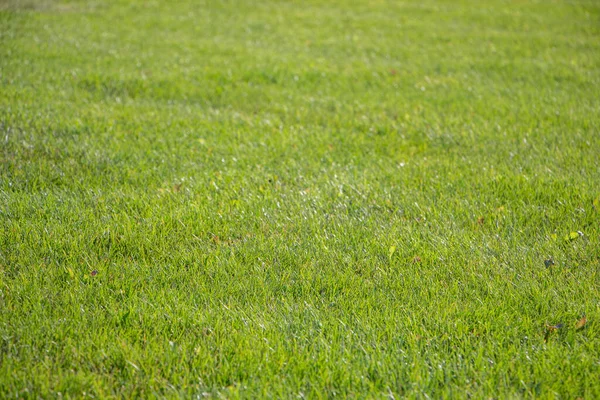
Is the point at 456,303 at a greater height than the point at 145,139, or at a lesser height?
lesser

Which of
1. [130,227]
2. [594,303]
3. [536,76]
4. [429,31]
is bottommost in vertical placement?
[594,303]

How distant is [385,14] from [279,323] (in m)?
13.2

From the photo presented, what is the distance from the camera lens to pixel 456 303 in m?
3.67

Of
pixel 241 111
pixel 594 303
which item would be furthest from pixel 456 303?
pixel 241 111

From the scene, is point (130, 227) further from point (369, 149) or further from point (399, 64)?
point (399, 64)

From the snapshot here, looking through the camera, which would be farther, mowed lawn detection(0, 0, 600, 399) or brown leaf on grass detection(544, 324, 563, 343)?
brown leaf on grass detection(544, 324, 563, 343)

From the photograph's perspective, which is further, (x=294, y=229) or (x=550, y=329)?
(x=294, y=229)

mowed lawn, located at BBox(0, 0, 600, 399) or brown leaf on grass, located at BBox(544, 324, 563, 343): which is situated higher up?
mowed lawn, located at BBox(0, 0, 600, 399)

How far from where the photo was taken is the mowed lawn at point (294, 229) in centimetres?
314

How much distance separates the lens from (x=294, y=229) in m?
4.61

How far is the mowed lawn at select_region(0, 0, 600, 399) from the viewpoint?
314 centimetres

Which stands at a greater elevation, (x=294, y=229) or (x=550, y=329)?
(x=294, y=229)

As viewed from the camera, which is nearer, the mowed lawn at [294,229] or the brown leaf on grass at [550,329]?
the mowed lawn at [294,229]

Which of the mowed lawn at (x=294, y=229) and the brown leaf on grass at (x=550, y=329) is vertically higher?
the mowed lawn at (x=294, y=229)
